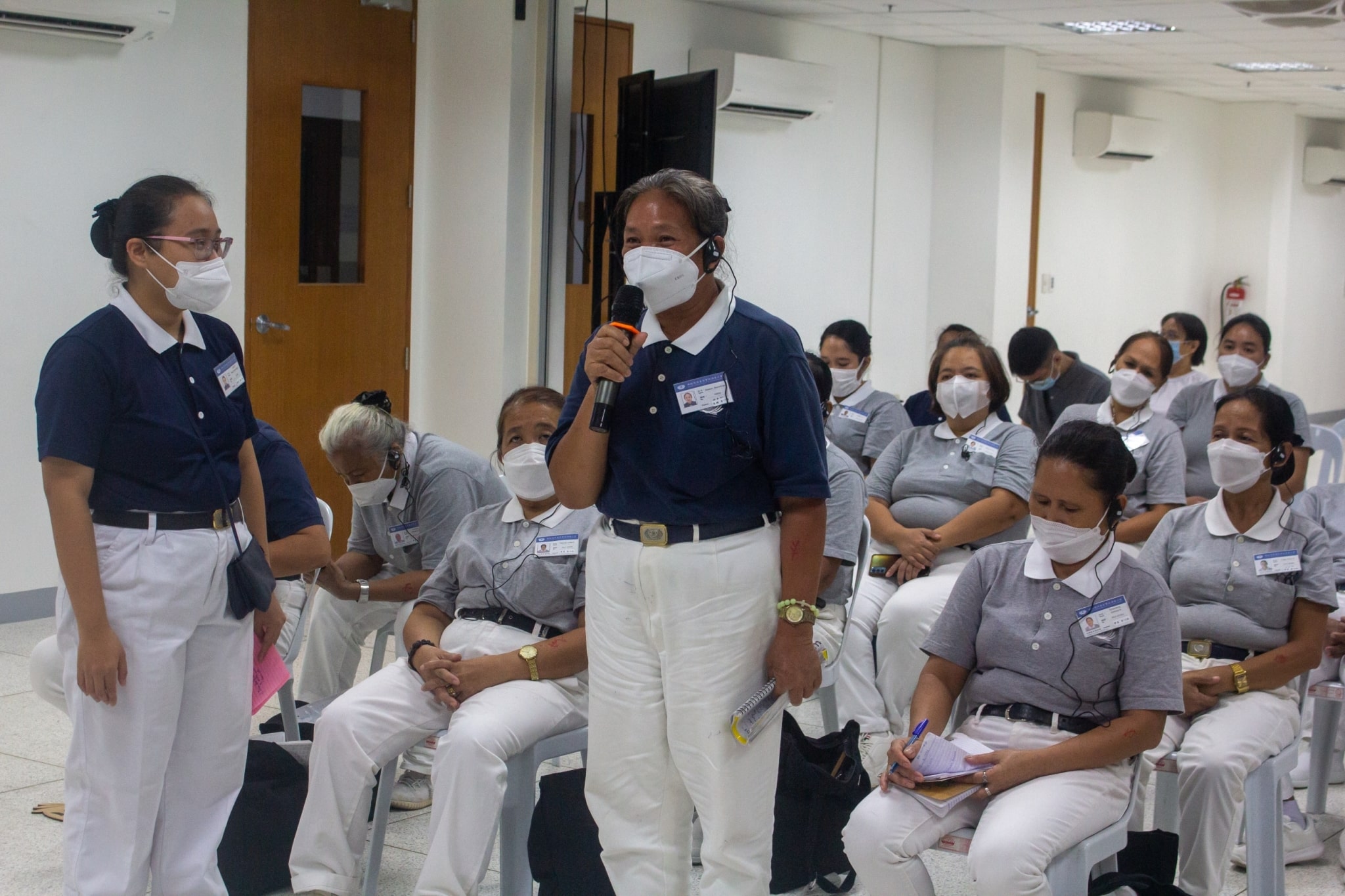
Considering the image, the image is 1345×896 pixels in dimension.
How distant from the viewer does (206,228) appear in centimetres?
241

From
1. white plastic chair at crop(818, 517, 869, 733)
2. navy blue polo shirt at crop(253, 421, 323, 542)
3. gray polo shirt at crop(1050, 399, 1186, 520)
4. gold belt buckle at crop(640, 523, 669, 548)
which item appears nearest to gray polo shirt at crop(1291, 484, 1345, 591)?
gray polo shirt at crop(1050, 399, 1186, 520)

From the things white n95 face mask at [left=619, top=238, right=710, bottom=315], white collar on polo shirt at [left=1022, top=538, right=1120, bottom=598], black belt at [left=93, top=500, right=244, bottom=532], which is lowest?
white collar on polo shirt at [left=1022, top=538, right=1120, bottom=598]

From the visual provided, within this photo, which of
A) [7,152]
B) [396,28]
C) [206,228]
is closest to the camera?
[206,228]

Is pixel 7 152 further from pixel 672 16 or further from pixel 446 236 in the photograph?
pixel 672 16

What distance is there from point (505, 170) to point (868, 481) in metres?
2.75

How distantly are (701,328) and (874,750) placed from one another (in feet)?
6.77

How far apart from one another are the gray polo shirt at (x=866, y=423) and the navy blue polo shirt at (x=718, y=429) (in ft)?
7.57

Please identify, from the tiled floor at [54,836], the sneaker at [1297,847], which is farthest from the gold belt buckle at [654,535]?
the sneaker at [1297,847]

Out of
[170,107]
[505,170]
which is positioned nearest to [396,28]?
[505,170]

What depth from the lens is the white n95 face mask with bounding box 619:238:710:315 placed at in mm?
2145

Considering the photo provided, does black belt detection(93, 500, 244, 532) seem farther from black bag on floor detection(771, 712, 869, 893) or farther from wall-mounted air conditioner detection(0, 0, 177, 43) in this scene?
wall-mounted air conditioner detection(0, 0, 177, 43)

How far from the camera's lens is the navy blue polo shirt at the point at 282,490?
10.4 feet

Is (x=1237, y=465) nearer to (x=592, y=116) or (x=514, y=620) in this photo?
(x=514, y=620)

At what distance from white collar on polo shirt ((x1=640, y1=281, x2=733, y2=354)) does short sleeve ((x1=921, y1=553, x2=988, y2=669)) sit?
0.76m
